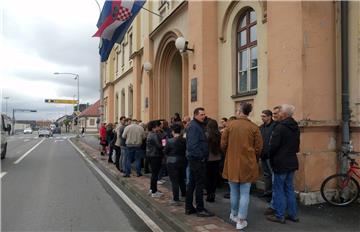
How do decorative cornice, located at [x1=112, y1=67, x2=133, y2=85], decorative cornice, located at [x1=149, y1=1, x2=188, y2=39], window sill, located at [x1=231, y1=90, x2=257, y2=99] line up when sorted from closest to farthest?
window sill, located at [x1=231, y1=90, x2=257, y2=99] < decorative cornice, located at [x1=149, y1=1, x2=188, y2=39] < decorative cornice, located at [x1=112, y1=67, x2=133, y2=85]

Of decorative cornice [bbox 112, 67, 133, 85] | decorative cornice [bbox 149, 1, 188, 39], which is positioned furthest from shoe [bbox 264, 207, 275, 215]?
decorative cornice [bbox 112, 67, 133, 85]

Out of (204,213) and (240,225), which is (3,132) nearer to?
(204,213)

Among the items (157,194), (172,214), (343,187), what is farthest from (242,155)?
(157,194)

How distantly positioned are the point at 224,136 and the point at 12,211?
14.1ft

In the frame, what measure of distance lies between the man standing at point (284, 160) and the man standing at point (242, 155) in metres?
0.36

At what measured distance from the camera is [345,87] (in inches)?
316

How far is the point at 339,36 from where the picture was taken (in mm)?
8227

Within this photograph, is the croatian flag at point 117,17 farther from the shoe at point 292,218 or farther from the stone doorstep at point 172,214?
the shoe at point 292,218

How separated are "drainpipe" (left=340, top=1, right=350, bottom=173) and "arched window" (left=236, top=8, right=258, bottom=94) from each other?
9.12 ft

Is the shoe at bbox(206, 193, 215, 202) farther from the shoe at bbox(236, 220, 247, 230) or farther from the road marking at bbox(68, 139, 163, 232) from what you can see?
the shoe at bbox(236, 220, 247, 230)

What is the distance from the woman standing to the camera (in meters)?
8.18

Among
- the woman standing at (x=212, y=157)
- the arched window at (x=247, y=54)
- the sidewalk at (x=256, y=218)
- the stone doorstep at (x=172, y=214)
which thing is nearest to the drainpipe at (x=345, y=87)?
the sidewalk at (x=256, y=218)

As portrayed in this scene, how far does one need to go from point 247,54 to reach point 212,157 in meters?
3.75

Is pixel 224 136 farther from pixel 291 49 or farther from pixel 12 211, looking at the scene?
pixel 12 211
